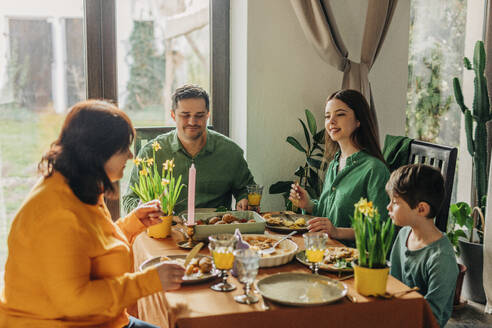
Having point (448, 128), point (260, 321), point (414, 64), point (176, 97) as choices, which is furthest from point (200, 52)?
point (260, 321)

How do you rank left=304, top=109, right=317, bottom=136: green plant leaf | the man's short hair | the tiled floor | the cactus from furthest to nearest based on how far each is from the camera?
left=304, top=109, right=317, bottom=136: green plant leaf
the cactus
the tiled floor
the man's short hair

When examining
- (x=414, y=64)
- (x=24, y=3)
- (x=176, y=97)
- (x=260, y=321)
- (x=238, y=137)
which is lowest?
(x=260, y=321)

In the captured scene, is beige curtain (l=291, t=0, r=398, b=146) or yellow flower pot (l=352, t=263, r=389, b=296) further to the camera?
beige curtain (l=291, t=0, r=398, b=146)

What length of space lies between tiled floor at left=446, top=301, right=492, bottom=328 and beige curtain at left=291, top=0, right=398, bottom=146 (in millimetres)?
1248

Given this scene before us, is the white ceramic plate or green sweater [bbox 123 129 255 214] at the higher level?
green sweater [bbox 123 129 255 214]

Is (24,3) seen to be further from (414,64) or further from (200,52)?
(414,64)

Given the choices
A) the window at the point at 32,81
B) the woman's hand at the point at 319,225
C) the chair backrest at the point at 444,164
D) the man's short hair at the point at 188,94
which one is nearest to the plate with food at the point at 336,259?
the woman's hand at the point at 319,225

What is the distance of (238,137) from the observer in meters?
3.56

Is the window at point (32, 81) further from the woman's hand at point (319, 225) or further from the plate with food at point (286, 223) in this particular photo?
the woman's hand at point (319, 225)

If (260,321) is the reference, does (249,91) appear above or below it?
above

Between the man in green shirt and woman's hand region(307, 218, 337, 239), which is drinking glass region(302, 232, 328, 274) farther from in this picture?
the man in green shirt

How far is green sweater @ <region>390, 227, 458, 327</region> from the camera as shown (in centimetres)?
171

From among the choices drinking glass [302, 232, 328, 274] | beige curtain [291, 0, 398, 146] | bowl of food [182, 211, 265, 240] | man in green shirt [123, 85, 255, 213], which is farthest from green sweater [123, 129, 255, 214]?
drinking glass [302, 232, 328, 274]

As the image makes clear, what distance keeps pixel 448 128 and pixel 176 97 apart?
2.27 meters
